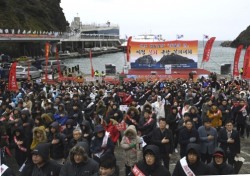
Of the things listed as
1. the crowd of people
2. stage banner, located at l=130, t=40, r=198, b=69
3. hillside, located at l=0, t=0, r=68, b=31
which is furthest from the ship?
the crowd of people

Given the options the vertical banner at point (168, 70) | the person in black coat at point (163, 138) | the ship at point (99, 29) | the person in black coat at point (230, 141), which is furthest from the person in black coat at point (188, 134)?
the ship at point (99, 29)

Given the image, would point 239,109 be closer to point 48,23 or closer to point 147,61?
point 147,61

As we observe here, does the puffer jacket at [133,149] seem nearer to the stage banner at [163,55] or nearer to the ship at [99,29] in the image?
the stage banner at [163,55]

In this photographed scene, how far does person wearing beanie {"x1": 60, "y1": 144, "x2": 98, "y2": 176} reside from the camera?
445 centimetres

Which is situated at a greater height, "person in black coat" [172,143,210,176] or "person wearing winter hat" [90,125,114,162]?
"person in black coat" [172,143,210,176]

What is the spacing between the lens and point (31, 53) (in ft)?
227

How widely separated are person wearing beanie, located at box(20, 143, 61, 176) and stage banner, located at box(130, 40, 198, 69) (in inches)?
909

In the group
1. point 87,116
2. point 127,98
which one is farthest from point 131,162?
point 127,98

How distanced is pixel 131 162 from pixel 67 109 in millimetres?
4642

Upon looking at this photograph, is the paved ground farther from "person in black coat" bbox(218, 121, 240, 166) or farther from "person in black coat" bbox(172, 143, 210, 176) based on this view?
"person in black coat" bbox(172, 143, 210, 176)

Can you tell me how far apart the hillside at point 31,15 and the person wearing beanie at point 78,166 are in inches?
2329

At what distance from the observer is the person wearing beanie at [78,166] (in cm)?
445

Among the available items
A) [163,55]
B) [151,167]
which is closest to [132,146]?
[151,167]

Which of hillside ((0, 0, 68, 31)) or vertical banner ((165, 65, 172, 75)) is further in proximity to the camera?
hillside ((0, 0, 68, 31))
